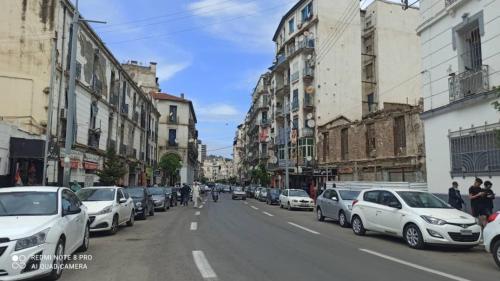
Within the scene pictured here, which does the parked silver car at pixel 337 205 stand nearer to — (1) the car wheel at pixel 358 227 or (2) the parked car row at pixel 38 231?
(1) the car wheel at pixel 358 227

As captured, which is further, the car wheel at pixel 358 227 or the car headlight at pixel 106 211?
the car wheel at pixel 358 227

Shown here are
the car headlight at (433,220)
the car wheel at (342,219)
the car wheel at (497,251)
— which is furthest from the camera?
the car wheel at (342,219)

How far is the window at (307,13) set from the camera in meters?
52.1

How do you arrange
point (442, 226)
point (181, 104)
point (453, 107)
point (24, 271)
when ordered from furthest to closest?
1. point (181, 104)
2. point (453, 107)
3. point (442, 226)
4. point (24, 271)

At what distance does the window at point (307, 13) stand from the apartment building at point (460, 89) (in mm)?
32010

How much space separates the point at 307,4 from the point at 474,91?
38.3 m

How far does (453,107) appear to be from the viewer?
18.2 meters

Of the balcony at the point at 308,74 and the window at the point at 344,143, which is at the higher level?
the balcony at the point at 308,74

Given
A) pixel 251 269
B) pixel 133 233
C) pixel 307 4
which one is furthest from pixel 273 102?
Answer: pixel 251 269

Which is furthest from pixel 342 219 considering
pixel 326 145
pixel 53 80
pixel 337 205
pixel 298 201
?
pixel 326 145

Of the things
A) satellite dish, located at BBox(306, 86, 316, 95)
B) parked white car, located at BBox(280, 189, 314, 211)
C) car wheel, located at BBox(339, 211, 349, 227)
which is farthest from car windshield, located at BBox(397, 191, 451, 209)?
satellite dish, located at BBox(306, 86, 316, 95)

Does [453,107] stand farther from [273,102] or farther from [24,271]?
[273,102]

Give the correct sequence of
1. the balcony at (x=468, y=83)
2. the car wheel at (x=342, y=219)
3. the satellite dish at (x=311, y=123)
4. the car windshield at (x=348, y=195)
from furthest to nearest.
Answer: the satellite dish at (x=311, y=123), the car windshield at (x=348, y=195), the car wheel at (x=342, y=219), the balcony at (x=468, y=83)

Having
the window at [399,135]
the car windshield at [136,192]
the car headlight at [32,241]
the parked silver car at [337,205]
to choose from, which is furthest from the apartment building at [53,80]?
the window at [399,135]
